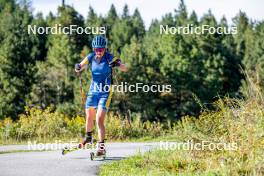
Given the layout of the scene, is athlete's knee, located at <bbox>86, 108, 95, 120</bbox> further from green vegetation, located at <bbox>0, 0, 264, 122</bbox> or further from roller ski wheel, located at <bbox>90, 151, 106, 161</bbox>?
green vegetation, located at <bbox>0, 0, 264, 122</bbox>

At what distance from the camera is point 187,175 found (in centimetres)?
605

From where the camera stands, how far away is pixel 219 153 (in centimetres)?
713

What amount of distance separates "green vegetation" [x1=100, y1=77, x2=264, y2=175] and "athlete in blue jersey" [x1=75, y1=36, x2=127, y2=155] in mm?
989

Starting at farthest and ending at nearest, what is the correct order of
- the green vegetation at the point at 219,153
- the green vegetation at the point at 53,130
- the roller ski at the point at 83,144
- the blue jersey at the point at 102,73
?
the green vegetation at the point at 53,130 → the roller ski at the point at 83,144 → the blue jersey at the point at 102,73 → the green vegetation at the point at 219,153

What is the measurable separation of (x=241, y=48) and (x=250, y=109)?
3154 inches

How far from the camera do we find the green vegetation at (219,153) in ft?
20.3

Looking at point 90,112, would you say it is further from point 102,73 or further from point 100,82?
point 102,73

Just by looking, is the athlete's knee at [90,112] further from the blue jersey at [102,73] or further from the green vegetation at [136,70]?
the green vegetation at [136,70]

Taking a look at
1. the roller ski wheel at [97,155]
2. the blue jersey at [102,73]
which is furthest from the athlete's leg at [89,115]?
the roller ski wheel at [97,155]

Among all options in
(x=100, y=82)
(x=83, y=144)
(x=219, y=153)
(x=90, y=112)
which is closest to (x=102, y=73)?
(x=100, y=82)

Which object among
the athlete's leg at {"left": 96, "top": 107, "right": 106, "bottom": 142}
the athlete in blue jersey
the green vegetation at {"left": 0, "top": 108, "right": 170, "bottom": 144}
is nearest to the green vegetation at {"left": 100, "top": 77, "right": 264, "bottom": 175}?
the athlete's leg at {"left": 96, "top": 107, "right": 106, "bottom": 142}

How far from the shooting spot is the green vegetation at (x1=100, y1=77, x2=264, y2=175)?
6.18 m

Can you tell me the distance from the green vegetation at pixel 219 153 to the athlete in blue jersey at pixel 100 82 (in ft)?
3.24

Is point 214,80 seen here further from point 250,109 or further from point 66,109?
point 250,109
